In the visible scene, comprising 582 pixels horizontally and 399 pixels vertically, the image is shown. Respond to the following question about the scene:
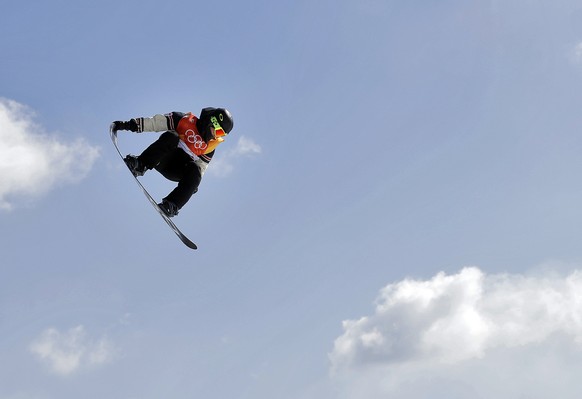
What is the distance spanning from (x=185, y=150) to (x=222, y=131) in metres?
0.97

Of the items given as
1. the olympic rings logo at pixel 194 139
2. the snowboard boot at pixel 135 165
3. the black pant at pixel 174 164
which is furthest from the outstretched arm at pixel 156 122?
the snowboard boot at pixel 135 165

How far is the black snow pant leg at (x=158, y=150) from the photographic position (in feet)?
56.8

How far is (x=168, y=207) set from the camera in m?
17.1

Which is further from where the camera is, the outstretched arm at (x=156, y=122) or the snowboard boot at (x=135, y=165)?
the outstretched arm at (x=156, y=122)

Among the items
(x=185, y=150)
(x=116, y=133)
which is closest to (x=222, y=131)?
(x=185, y=150)

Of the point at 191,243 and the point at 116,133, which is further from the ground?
the point at 116,133

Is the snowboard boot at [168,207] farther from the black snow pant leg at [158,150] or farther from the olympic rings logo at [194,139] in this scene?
the olympic rings logo at [194,139]

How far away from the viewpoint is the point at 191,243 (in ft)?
57.9

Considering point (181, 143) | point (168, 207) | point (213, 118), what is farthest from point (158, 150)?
point (213, 118)

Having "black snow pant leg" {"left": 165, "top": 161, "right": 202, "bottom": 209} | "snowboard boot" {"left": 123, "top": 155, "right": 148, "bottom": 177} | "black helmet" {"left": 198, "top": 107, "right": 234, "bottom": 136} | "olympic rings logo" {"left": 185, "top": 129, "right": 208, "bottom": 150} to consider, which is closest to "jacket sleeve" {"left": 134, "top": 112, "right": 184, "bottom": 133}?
"olympic rings logo" {"left": 185, "top": 129, "right": 208, "bottom": 150}

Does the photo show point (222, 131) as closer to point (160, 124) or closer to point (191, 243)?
point (160, 124)

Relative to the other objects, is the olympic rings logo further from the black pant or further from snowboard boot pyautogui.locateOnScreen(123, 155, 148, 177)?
snowboard boot pyautogui.locateOnScreen(123, 155, 148, 177)

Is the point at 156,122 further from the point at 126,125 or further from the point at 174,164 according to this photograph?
the point at 174,164

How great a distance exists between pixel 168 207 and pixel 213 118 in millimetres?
2236
